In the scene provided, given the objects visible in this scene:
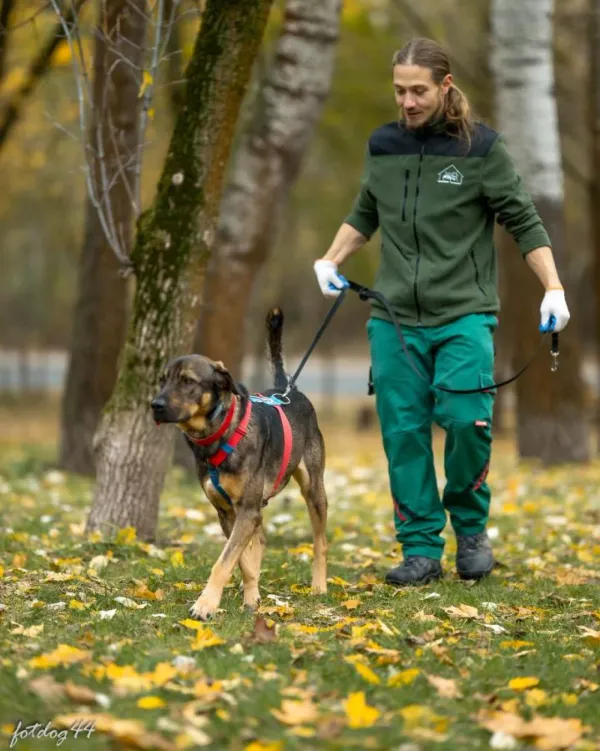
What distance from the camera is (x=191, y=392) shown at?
511 cm

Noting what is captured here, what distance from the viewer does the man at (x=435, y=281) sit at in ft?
19.7

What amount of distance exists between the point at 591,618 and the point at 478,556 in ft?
3.47

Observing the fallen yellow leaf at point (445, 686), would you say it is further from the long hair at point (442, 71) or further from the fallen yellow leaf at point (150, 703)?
the long hair at point (442, 71)

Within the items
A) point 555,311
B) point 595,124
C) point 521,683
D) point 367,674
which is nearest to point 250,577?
point 367,674

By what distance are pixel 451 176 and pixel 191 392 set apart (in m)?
1.89

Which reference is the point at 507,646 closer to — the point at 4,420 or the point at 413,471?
the point at 413,471

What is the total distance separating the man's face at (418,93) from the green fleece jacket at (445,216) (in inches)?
4.9

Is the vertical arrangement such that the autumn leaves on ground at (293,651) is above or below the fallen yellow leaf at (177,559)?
above

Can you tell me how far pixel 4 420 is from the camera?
85.7ft

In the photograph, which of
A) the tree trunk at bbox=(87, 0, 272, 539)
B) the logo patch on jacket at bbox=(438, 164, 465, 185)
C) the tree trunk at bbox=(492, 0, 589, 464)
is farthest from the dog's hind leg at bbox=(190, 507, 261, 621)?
the tree trunk at bbox=(492, 0, 589, 464)

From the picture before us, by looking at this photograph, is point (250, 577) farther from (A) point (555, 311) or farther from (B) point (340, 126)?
(B) point (340, 126)

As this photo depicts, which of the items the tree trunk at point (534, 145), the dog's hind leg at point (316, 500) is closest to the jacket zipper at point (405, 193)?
the dog's hind leg at point (316, 500)

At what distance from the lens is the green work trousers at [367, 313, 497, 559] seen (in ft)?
19.9

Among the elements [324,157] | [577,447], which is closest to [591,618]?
[577,447]
